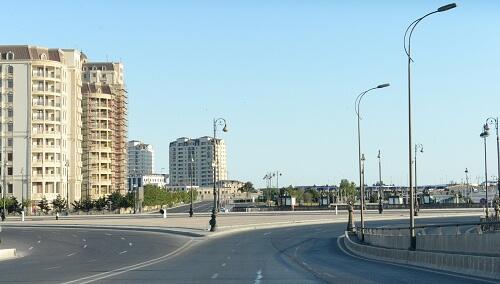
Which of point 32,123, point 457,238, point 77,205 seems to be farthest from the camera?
point 77,205

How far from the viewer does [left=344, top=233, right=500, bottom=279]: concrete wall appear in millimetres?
23167

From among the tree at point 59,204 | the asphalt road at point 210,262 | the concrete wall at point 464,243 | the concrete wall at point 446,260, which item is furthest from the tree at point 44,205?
the concrete wall at point 464,243

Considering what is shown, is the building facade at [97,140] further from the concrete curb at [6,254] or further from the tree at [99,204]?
the concrete curb at [6,254]

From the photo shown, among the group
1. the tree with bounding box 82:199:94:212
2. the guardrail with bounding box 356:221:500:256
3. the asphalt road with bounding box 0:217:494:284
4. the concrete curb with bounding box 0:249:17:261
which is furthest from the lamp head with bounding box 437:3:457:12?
the tree with bounding box 82:199:94:212

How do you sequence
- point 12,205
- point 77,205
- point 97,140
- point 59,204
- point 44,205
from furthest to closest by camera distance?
point 97,140, point 77,205, point 44,205, point 59,204, point 12,205

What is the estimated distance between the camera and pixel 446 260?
91.1 feet

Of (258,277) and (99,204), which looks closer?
(258,277)

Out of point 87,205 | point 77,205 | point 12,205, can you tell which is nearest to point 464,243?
point 12,205

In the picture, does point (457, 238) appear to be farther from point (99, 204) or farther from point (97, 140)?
point (97, 140)

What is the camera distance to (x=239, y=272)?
29.4 metres

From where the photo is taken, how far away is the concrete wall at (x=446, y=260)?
2317cm

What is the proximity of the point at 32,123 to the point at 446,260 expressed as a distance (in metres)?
131

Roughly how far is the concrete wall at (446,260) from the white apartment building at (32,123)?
11567cm

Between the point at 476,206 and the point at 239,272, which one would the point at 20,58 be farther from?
the point at 239,272
